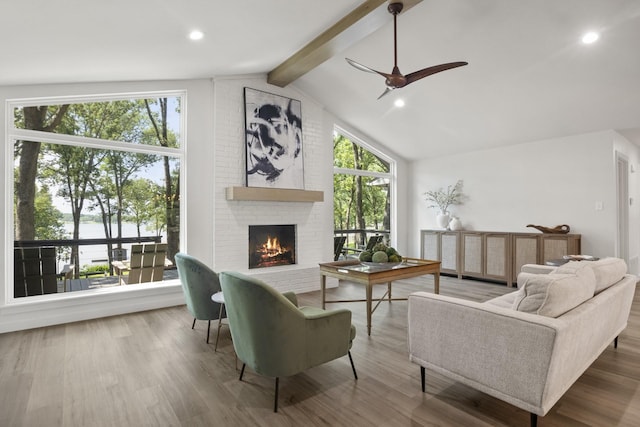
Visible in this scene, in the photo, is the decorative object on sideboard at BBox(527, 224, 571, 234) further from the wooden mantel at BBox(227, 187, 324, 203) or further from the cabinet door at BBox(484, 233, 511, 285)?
the wooden mantel at BBox(227, 187, 324, 203)

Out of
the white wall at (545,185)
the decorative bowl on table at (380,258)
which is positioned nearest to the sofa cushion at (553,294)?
the decorative bowl on table at (380,258)

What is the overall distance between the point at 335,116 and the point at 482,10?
3.13 m

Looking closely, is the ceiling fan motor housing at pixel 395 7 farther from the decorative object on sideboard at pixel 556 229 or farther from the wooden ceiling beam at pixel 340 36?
the decorative object on sideboard at pixel 556 229

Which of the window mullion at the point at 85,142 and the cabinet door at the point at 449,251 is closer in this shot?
the window mullion at the point at 85,142

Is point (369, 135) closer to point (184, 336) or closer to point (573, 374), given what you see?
point (184, 336)

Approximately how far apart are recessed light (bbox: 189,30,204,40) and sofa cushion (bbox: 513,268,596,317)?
3359 mm

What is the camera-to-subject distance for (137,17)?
9.20 feet

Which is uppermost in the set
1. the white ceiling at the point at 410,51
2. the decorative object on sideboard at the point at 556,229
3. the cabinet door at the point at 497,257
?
the white ceiling at the point at 410,51

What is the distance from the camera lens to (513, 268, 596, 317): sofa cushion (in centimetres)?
188

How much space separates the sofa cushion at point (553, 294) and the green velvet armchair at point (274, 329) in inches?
43.3

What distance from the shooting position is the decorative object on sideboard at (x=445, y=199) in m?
6.66

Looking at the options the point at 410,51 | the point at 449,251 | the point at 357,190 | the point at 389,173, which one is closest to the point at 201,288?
the point at 410,51

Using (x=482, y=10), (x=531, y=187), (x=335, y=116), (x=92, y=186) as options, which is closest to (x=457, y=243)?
(x=531, y=187)

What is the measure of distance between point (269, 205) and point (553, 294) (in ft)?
13.0
